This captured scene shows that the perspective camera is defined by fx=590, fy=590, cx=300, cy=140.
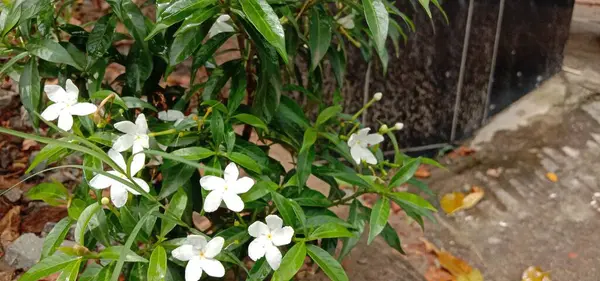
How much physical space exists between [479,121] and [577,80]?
2.00ft

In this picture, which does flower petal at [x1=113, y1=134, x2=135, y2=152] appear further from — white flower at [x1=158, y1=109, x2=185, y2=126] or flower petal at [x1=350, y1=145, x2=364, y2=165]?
flower petal at [x1=350, y1=145, x2=364, y2=165]

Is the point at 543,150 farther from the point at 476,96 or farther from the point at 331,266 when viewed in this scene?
the point at 331,266

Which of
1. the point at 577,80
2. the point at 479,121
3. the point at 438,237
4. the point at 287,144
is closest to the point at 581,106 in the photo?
Result: the point at 577,80

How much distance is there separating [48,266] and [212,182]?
309 mm

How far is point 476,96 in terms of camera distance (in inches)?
110

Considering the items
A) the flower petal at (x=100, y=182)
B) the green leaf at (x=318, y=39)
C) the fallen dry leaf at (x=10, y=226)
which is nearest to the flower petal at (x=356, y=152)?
the green leaf at (x=318, y=39)

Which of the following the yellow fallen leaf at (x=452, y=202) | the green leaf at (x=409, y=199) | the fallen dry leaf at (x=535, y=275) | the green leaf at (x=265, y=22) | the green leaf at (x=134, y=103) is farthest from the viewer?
the yellow fallen leaf at (x=452, y=202)

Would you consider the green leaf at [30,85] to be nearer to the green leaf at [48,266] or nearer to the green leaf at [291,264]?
the green leaf at [48,266]

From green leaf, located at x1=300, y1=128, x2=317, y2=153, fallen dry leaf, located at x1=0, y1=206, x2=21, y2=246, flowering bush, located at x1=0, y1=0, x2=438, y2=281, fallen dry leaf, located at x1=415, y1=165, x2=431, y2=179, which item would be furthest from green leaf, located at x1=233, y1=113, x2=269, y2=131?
fallen dry leaf, located at x1=415, y1=165, x2=431, y2=179

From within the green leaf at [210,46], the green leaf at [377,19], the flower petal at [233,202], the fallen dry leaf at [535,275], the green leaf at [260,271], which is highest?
the green leaf at [377,19]

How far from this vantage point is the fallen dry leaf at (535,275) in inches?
80.7

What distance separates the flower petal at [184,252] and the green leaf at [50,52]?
1.37 feet

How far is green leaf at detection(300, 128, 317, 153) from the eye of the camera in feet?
4.17

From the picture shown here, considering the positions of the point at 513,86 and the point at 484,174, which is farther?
the point at 513,86
